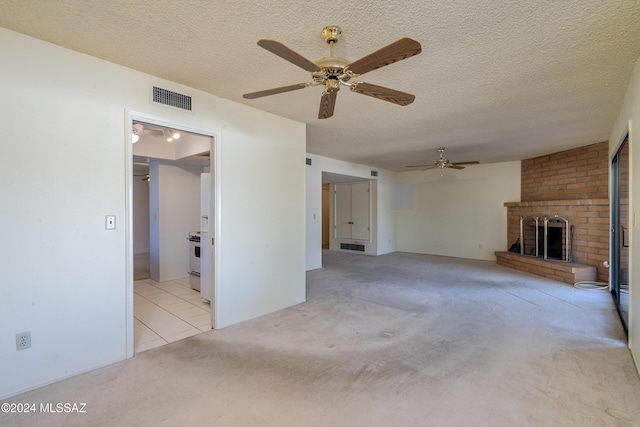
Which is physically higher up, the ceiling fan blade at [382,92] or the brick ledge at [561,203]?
the ceiling fan blade at [382,92]

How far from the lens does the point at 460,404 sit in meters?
1.90

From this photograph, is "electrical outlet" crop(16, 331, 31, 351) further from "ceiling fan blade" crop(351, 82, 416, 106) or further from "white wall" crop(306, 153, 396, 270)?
"white wall" crop(306, 153, 396, 270)

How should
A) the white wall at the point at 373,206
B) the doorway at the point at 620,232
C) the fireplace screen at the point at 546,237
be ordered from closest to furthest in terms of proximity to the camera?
1. the doorway at the point at 620,232
2. the fireplace screen at the point at 546,237
3. the white wall at the point at 373,206

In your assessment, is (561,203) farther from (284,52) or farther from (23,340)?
(23,340)

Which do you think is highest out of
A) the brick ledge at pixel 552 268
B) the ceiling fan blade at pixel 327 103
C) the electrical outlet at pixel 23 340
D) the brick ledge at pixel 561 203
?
the ceiling fan blade at pixel 327 103

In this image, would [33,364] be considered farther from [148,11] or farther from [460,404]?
[460,404]

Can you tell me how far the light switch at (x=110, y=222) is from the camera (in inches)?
93.7

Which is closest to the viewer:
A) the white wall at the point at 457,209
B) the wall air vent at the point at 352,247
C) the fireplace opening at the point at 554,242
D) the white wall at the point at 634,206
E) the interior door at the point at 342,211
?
the white wall at the point at 634,206

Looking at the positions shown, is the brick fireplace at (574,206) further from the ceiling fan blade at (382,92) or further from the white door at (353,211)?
the ceiling fan blade at (382,92)

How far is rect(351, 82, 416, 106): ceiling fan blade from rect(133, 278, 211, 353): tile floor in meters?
2.71

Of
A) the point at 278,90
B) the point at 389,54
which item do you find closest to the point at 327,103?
the point at 278,90

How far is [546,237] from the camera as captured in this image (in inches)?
227

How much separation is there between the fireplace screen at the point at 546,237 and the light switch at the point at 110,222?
685cm

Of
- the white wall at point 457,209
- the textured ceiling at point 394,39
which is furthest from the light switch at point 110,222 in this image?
the white wall at point 457,209
